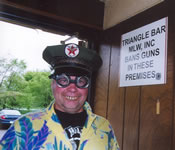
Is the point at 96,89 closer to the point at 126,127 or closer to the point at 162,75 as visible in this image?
the point at 126,127

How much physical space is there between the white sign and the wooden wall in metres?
0.03

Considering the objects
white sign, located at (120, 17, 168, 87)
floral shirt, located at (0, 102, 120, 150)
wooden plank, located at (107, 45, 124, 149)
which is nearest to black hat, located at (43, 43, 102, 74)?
floral shirt, located at (0, 102, 120, 150)

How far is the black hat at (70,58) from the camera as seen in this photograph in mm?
992

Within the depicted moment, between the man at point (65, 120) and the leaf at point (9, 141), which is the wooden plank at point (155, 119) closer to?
the man at point (65, 120)

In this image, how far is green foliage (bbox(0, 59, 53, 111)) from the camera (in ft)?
5.00

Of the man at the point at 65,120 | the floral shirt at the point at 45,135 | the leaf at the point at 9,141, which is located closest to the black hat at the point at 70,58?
the man at the point at 65,120

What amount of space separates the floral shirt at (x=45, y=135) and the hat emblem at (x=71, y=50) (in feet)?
0.85

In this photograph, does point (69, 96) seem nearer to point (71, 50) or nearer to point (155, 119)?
point (71, 50)

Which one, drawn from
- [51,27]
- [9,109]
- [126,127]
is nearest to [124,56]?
[126,127]

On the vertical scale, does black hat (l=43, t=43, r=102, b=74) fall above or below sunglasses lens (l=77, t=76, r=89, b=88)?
above

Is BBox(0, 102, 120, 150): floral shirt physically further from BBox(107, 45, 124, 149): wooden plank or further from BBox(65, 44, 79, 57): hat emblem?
BBox(107, 45, 124, 149): wooden plank

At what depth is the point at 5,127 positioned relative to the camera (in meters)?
1.45

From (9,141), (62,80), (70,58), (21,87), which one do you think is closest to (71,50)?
(70,58)

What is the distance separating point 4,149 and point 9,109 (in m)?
0.67
